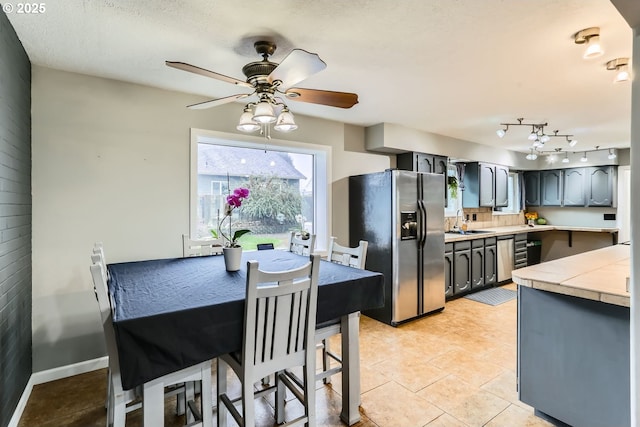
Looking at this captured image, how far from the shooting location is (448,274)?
4.54m

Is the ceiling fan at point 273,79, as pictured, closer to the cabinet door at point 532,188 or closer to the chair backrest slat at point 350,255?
the chair backrest slat at point 350,255

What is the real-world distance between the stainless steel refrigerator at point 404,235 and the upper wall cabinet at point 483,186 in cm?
196

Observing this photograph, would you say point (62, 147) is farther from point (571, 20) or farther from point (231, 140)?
point (571, 20)

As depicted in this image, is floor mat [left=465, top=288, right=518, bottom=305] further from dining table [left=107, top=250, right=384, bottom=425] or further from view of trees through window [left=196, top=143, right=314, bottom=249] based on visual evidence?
dining table [left=107, top=250, right=384, bottom=425]

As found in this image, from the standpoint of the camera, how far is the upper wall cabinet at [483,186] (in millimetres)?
5719

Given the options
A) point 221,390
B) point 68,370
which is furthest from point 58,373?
point 221,390

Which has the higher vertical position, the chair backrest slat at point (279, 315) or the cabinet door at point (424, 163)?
the cabinet door at point (424, 163)

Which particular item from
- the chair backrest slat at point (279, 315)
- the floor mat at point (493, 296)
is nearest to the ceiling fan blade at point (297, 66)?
the chair backrest slat at point (279, 315)

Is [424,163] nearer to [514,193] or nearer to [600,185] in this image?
[514,193]

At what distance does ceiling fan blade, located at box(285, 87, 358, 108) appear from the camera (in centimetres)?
219

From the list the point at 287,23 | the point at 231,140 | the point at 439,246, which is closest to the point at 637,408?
the point at 287,23

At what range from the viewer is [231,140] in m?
3.46

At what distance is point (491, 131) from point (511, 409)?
3785 millimetres

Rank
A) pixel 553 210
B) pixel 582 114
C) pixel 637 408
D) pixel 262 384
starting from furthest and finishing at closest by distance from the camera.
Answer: pixel 553 210, pixel 582 114, pixel 262 384, pixel 637 408
